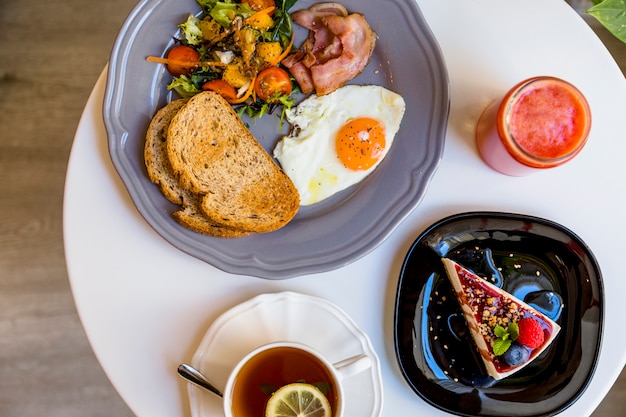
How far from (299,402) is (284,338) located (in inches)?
12.1

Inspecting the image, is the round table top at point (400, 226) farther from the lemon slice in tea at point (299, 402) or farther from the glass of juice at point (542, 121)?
the lemon slice in tea at point (299, 402)

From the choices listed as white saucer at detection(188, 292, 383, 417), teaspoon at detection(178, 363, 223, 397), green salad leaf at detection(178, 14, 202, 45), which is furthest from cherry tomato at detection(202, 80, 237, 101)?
teaspoon at detection(178, 363, 223, 397)

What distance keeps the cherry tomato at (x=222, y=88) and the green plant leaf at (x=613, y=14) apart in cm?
122

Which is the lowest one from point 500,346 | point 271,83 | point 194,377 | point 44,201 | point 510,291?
point 44,201

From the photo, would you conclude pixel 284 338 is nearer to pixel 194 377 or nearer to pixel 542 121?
pixel 194 377

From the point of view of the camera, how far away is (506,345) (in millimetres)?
1880

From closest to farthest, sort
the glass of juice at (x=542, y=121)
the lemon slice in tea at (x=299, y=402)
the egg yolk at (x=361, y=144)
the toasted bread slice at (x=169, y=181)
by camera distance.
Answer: the lemon slice in tea at (x=299, y=402) < the glass of juice at (x=542, y=121) < the toasted bread slice at (x=169, y=181) < the egg yolk at (x=361, y=144)

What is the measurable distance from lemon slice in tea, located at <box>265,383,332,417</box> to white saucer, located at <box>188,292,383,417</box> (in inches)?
10.6

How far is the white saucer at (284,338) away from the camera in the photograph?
185cm

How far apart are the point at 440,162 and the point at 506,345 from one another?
66 centimetres

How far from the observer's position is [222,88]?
201 centimetres

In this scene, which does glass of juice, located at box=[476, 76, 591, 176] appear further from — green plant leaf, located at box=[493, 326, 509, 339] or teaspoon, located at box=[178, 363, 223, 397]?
teaspoon, located at box=[178, 363, 223, 397]

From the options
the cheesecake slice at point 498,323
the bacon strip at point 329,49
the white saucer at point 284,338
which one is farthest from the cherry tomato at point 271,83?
the cheesecake slice at point 498,323

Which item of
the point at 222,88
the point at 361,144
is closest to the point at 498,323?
the point at 361,144
